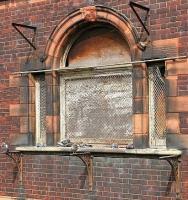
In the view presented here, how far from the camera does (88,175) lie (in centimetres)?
898

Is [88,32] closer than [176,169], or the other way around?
[176,169]

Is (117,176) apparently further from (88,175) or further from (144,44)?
(144,44)

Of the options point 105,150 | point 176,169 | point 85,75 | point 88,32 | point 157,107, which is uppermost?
point 88,32

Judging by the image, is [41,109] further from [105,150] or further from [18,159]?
[105,150]

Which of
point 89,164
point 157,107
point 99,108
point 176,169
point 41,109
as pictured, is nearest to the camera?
point 176,169

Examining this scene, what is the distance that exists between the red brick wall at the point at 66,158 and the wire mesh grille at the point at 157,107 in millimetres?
→ 438

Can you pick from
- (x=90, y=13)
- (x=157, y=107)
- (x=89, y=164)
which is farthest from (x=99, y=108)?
(x=90, y=13)

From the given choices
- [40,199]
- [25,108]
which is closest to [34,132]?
[25,108]

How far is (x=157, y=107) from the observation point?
8.51 metres

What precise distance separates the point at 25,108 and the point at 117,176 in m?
2.33

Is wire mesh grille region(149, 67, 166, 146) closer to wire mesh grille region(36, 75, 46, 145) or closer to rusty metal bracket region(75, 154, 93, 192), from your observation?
rusty metal bracket region(75, 154, 93, 192)

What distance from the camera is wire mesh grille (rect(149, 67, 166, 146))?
8.45m

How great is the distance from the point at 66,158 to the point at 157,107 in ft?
6.37

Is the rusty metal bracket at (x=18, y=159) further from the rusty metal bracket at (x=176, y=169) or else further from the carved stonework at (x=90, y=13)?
the rusty metal bracket at (x=176, y=169)
